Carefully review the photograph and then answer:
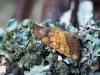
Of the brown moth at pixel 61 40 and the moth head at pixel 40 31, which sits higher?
the moth head at pixel 40 31

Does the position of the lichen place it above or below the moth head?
below

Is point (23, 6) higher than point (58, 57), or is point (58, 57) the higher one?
point (23, 6)

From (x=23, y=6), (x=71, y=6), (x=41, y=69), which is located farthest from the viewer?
(x=23, y=6)

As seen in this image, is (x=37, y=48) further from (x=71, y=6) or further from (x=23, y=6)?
(x=23, y=6)

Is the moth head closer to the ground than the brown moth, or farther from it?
farther from it

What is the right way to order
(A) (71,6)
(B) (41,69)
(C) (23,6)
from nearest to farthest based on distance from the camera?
(B) (41,69) < (A) (71,6) < (C) (23,6)

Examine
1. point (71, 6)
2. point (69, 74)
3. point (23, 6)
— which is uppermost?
point (23, 6)

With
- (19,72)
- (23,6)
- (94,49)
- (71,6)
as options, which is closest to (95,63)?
(94,49)

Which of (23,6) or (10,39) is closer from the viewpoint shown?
(10,39)
